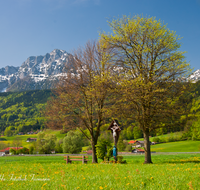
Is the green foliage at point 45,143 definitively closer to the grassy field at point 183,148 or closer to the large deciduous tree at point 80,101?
the grassy field at point 183,148

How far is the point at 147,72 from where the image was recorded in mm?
17234

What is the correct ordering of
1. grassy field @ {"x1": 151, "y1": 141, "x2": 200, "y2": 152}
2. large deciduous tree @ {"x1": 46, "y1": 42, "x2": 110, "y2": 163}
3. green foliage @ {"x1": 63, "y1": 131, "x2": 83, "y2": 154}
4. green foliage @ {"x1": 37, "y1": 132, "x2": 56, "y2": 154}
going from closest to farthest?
large deciduous tree @ {"x1": 46, "y1": 42, "x2": 110, "y2": 163}, green foliage @ {"x1": 63, "y1": 131, "x2": 83, "y2": 154}, grassy field @ {"x1": 151, "y1": 141, "x2": 200, "y2": 152}, green foliage @ {"x1": 37, "y1": 132, "x2": 56, "y2": 154}

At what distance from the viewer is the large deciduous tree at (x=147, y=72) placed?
52.7ft

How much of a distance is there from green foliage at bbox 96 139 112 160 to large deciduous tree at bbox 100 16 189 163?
374 centimetres

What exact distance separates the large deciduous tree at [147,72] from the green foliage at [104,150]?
3744 mm

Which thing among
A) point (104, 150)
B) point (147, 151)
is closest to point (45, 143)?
point (104, 150)

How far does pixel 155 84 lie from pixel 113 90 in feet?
12.7

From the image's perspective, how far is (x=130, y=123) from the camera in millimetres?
18594

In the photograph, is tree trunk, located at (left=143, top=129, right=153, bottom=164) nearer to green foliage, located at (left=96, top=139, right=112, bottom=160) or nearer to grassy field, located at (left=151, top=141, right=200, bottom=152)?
green foliage, located at (left=96, top=139, right=112, bottom=160)

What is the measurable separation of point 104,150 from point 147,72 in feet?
29.7

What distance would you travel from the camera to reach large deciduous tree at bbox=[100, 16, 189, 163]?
16.1 meters

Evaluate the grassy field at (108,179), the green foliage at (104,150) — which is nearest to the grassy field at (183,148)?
the green foliage at (104,150)

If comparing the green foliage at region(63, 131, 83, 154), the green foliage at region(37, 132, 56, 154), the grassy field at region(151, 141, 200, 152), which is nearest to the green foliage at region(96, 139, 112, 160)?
the green foliage at region(63, 131, 83, 154)

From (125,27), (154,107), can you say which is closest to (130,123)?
(154,107)
